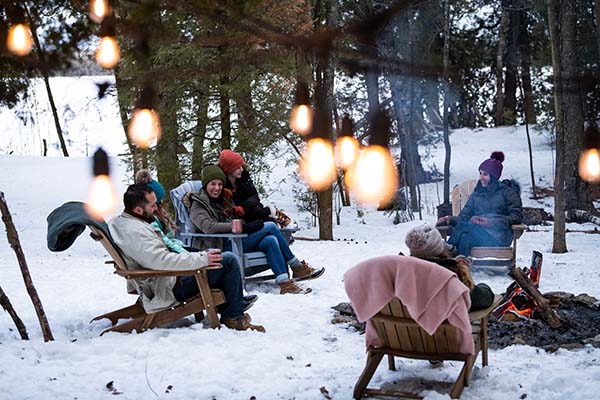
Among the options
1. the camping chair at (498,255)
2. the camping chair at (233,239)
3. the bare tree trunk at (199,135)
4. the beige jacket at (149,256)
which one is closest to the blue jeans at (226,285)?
the beige jacket at (149,256)

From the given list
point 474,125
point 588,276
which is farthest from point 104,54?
point 474,125

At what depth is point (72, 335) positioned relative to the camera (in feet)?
15.2

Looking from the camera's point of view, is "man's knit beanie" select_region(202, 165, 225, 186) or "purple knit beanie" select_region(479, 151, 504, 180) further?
"purple knit beanie" select_region(479, 151, 504, 180)

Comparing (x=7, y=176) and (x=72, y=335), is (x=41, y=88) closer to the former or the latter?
(x=7, y=176)

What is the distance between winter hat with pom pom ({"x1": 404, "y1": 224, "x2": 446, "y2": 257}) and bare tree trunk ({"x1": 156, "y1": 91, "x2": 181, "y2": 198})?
647cm

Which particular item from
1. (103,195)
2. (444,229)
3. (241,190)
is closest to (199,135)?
(241,190)

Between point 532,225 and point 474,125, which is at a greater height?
point 474,125

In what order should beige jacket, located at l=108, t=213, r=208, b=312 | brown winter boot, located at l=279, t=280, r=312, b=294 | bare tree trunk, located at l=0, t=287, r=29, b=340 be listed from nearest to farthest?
bare tree trunk, located at l=0, t=287, r=29, b=340 < beige jacket, located at l=108, t=213, r=208, b=312 < brown winter boot, located at l=279, t=280, r=312, b=294

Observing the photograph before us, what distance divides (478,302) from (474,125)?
60.7 feet

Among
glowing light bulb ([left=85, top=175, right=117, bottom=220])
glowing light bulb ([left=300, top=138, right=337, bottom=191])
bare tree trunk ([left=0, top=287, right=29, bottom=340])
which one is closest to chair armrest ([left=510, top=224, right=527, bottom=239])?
glowing light bulb ([left=300, top=138, right=337, bottom=191])

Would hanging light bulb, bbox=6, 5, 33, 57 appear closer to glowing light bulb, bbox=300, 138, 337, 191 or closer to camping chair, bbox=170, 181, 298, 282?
glowing light bulb, bbox=300, 138, 337, 191

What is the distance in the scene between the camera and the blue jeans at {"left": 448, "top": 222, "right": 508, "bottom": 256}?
693cm

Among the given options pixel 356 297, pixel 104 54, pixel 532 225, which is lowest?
pixel 532 225

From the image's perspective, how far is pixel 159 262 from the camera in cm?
442
